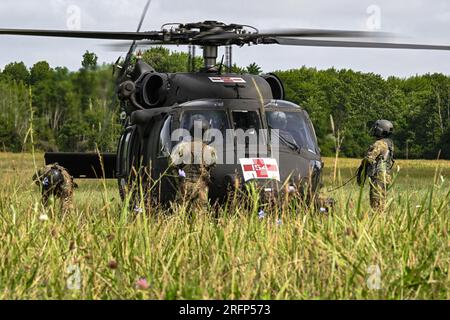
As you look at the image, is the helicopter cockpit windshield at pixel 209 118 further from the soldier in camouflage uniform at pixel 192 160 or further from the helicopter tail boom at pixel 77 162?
the helicopter tail boom at pixel 77 162

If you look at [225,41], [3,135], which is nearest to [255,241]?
[3,135]

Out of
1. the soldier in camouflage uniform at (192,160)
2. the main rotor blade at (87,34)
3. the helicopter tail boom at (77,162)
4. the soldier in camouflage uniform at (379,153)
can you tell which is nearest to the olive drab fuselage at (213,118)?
the soldier in camouflage uniform at (192,160)

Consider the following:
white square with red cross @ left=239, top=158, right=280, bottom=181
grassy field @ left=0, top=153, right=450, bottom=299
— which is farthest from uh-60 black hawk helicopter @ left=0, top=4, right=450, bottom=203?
grassy field @ left=0, top=153, right=450, bottom=299

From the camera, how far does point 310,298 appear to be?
16.0ft

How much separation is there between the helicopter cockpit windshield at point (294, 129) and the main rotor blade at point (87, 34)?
1969 mm

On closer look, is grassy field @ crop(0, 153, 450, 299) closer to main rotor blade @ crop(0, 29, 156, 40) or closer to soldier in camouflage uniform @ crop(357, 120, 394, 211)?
main rotor blade @ crop(0, 29, 156, 40)

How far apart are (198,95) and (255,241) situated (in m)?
5.43

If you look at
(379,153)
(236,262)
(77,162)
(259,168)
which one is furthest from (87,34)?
(236,262)

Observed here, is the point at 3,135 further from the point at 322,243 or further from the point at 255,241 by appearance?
the point at 322,243

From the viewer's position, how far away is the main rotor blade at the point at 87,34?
1066cm

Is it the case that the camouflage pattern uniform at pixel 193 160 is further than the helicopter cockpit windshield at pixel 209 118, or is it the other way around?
the helicopter cockpit windshield at pixel 209 118

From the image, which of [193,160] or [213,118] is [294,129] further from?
[193,160]

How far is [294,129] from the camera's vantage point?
1118 centimetres
